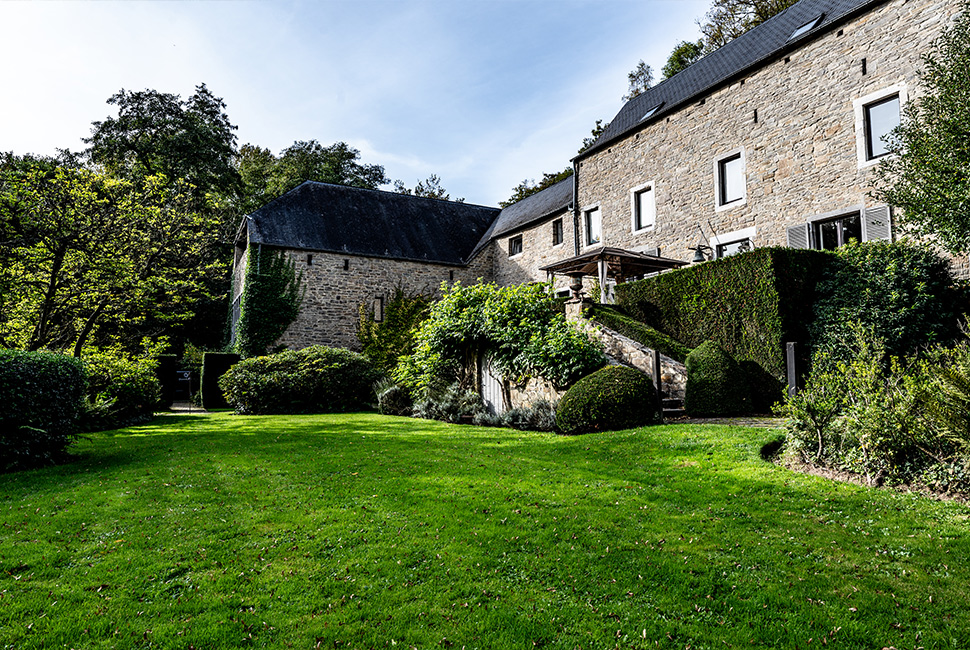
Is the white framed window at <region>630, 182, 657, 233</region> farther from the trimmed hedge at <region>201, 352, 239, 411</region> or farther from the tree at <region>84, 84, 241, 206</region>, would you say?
the tree at <region>84, 84, 241, 206</region>

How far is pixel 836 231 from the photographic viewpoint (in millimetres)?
13008

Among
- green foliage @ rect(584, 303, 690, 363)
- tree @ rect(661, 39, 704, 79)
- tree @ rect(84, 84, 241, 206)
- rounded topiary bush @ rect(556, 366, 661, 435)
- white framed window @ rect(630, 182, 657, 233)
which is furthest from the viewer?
tree @ rect(84, 84, 241, 206)

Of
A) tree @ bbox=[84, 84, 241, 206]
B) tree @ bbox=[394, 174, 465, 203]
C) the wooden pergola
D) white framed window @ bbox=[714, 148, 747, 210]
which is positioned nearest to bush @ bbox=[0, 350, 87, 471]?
the wooden pergola

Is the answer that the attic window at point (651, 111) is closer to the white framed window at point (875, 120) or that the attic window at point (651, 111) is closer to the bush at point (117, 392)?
the white framed window at point (875, 120)

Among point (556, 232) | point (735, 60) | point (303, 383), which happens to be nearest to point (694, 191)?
point (735, 60)

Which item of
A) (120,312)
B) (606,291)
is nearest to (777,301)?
(606,291)

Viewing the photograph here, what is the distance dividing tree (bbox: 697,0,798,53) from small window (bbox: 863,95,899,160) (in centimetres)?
1161

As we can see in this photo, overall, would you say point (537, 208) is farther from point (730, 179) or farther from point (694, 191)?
point (730, 179)

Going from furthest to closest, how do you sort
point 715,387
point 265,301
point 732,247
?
point 265,301 → point 732,247 → point 715,387

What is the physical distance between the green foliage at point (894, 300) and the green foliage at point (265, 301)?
57.4 ft

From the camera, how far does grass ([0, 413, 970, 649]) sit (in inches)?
104

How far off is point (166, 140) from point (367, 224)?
12795 millimetres

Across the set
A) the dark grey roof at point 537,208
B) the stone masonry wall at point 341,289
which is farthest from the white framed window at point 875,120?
the stone masonry wall at point 341,289

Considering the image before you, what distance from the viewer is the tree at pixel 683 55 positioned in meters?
24.5
